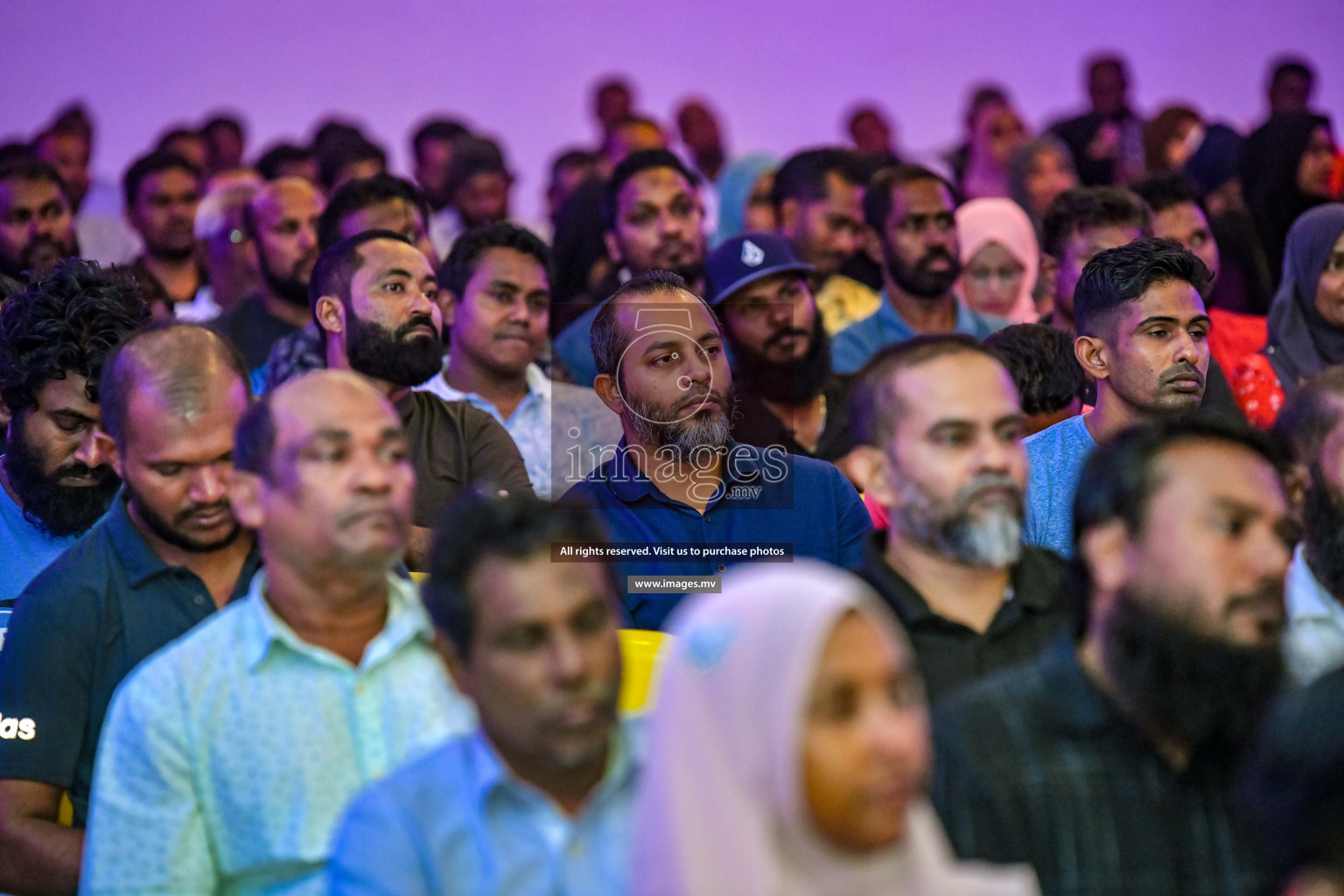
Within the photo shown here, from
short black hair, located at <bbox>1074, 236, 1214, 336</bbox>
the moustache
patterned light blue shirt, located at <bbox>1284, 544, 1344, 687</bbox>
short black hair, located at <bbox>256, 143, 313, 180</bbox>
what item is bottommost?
patterned light blue shirt, located at <bbox>1284, 544, 1344, 687</bbox>

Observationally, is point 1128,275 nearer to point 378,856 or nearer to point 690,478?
point 690,478

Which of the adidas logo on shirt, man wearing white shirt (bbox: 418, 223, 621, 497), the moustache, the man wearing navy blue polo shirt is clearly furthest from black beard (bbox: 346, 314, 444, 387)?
the adidas logo on shirt

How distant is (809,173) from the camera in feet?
19.2

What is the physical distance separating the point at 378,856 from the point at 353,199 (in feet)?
11.7

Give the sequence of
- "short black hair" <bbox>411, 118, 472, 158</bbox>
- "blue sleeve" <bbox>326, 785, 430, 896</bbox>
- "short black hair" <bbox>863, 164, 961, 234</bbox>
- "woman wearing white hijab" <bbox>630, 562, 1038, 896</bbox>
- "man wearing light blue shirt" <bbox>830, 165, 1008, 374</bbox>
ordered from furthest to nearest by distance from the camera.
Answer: "short black hair" <bbox>411, 118, 472, 158</bbox>, "short black hair" <bbox>863, 164, 961, 234</bbox>, "man wearing light blue shirt" <bbox>830, 165, 1008, 374</bbox>, "blue sleeve" <bbox>326, 785, 430, 896</bbox>, "woman wearing white hijab" <bbox>630, 562, 1038, 896</bbox>

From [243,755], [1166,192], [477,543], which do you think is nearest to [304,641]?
[243,755]

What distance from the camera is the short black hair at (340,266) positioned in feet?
13.5

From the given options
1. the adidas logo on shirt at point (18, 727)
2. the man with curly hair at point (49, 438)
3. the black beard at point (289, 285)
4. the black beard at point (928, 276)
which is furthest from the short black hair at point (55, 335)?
the black beard at point (928, 276)

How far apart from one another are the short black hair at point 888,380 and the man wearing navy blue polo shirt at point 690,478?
0.62 m

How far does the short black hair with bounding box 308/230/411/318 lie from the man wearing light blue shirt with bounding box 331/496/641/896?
2.33m

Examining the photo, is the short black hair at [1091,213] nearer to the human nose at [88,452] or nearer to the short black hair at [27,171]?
the human nose at [88,452]

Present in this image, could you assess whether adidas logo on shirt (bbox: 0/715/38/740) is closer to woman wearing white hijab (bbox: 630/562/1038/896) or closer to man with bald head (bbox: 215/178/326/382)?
woman wearing white hijab (bbox: 630/562/1038/896)

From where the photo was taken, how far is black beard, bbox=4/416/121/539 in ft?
10.8

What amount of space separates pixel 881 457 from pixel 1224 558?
69 cm
